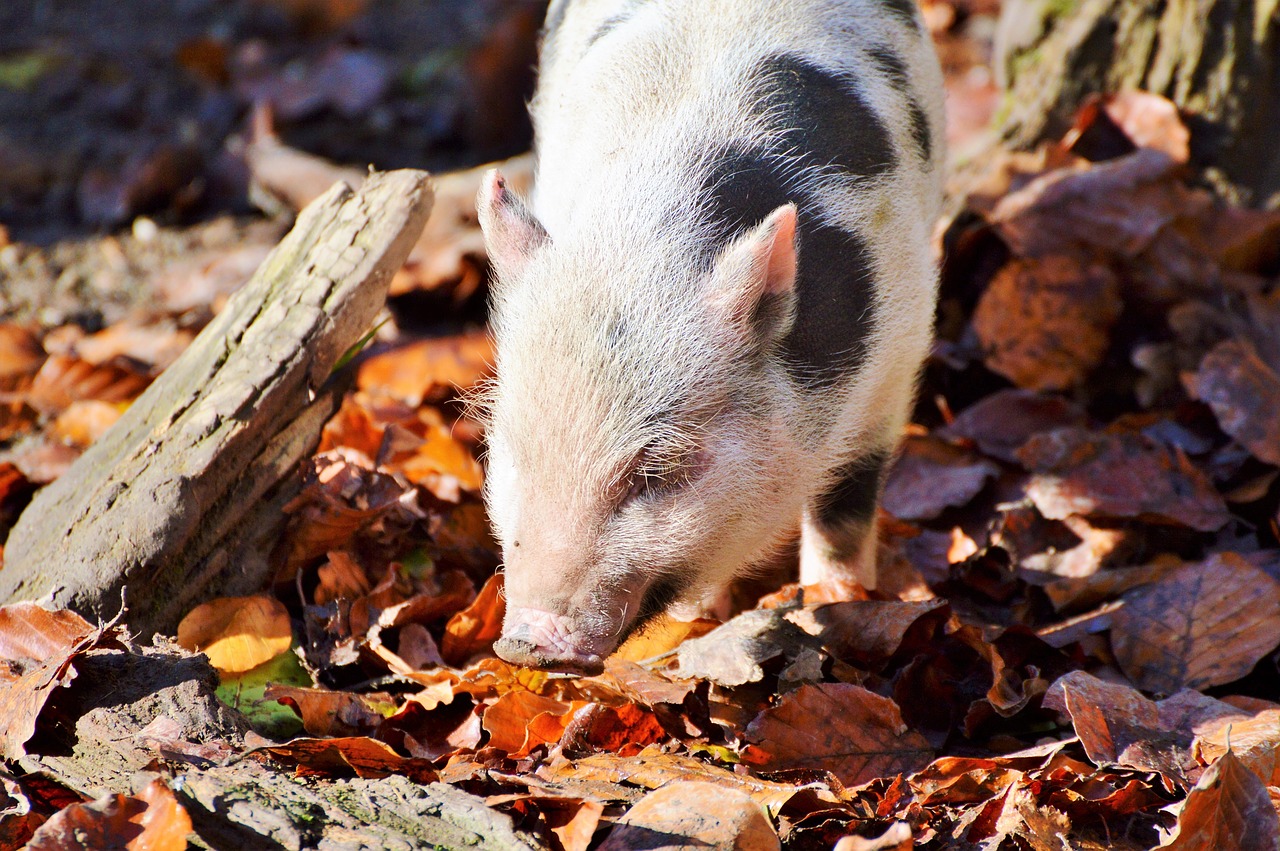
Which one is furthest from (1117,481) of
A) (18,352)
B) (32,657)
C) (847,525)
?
(18,352)

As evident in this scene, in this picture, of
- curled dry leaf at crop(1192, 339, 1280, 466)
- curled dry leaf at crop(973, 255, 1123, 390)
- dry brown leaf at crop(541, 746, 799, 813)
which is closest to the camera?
dry brown leaf at crop(541, 746, 799, 813)

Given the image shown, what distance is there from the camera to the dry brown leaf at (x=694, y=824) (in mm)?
2312

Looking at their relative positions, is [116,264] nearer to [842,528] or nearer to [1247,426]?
[842,528]

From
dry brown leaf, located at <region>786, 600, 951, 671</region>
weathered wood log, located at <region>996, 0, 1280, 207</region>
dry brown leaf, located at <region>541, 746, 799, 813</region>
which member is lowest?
dry brown leaf, located at <region>786, 600, 951, 671</region>

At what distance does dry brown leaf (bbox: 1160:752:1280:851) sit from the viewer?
234cm

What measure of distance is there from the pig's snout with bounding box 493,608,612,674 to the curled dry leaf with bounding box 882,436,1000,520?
1785 millimetres

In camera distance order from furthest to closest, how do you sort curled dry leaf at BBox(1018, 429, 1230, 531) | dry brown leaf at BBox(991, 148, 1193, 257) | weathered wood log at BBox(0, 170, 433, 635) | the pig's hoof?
1. dry brown leaf at BBox(991, 148, 1193, 257)
2. curled dry leaf at BBox(1018, 429, 1230, 531)
3. weathered wood log at BBox(0, 170, 433, 635)
4. the pig's hoof

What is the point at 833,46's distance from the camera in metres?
3.58

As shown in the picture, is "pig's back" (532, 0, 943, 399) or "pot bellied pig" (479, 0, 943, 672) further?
"pig's back" (532, 0, 943, 399)

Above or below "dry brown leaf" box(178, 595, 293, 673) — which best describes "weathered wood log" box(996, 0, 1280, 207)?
above

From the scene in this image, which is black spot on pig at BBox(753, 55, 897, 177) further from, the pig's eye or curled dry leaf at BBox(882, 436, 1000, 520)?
curled dry leaf at BBox(882, 436, 1000, 520)

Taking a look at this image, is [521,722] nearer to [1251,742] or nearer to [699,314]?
[699,314]

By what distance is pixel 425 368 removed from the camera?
4.79 meters

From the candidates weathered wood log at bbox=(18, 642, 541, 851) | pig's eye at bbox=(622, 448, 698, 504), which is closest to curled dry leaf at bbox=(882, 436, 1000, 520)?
pig's eye at bbox=(622, 448, 698, 504)
